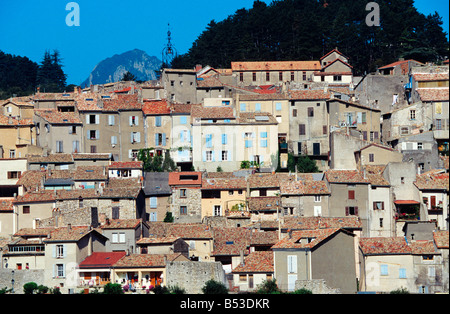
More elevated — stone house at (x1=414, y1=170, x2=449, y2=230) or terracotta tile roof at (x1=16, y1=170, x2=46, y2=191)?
terracotta tile roof at (x1=16, y1=170, x2=46, y2=191)

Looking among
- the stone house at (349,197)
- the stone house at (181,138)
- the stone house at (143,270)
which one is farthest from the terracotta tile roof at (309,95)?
the stone house at (143,270)

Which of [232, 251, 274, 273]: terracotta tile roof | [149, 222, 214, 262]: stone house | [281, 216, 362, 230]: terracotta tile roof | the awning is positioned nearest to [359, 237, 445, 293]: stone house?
[281, 216, 362, 230]: terracotta tile roof

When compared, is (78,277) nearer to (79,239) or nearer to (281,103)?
(79,239)

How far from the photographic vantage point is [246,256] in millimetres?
35469

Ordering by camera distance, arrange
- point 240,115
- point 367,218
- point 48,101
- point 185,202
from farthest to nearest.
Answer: point 48,101 → point 240,115 → point 185,202 → point 367,218

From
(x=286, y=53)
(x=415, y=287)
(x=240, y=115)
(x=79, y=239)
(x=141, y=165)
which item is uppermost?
(x=286, y=53)

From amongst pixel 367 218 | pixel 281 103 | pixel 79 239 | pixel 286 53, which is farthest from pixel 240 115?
pixel 286 53

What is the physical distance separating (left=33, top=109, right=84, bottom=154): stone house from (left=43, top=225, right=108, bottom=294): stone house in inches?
476

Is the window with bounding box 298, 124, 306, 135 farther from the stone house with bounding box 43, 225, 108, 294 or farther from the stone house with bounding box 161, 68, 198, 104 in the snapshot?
the stone house with bounding box 43, 225, 108, 294

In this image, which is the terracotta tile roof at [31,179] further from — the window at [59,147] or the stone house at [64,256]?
the stone house at [64,256]

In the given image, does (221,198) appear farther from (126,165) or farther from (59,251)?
(59,251)

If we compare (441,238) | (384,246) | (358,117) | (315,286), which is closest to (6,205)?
(315,286)

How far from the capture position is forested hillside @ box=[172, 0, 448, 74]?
219 feet

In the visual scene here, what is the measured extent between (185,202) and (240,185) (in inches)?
121
